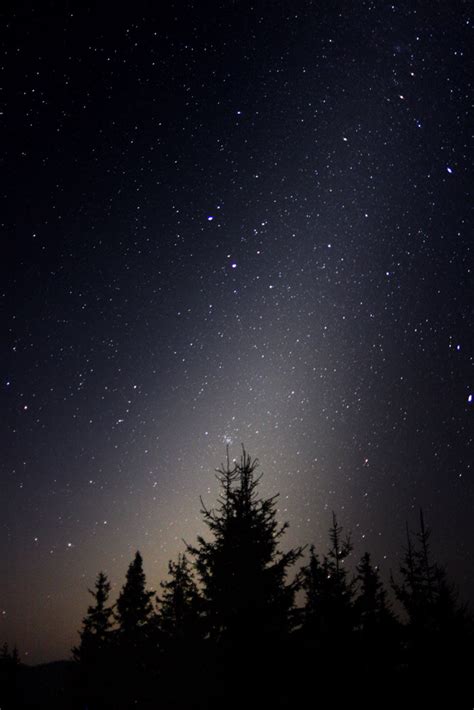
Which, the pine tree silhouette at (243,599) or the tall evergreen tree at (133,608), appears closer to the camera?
the pine tree silhouette at (243,599)

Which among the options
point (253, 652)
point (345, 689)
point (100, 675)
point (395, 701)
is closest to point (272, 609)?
point (253, 652)

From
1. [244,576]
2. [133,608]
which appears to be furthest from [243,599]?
[133,608]

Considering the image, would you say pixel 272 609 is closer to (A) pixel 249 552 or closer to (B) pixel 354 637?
(A) pixel 249 552

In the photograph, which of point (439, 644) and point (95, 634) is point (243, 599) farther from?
point (95, 634)

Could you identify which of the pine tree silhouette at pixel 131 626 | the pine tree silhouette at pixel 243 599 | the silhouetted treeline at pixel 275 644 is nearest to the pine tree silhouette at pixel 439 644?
the silhouetted treeline at pixel 275 644

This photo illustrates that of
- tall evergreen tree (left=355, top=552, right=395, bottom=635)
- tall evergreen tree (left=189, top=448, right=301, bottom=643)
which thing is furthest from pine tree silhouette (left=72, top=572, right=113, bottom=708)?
tall evergreen tree (left=189, top=448, right=301, bottom=643)

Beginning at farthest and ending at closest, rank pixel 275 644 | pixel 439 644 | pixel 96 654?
pixel 96 654, pixel 439 644, pixel 275 644

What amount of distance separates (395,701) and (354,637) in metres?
1.80

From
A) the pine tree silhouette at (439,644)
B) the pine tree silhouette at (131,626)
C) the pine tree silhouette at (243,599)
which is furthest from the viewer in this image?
the pine tree silhouette at (131,626)

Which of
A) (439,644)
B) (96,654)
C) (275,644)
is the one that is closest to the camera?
(275,644)

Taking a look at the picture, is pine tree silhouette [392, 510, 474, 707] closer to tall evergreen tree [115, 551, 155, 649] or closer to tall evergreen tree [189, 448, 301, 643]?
tall evergreen tree [189, 448, 301, 643]

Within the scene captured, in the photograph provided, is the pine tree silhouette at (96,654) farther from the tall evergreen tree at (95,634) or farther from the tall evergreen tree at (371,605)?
the tall evergreen tree at (371,605)

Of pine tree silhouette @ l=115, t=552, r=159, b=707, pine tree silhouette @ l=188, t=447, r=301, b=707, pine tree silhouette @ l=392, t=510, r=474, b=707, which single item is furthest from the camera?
pine tree silhouette @ l=115, t=552, r=159, b=707

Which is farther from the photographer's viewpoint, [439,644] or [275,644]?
[439,644]
